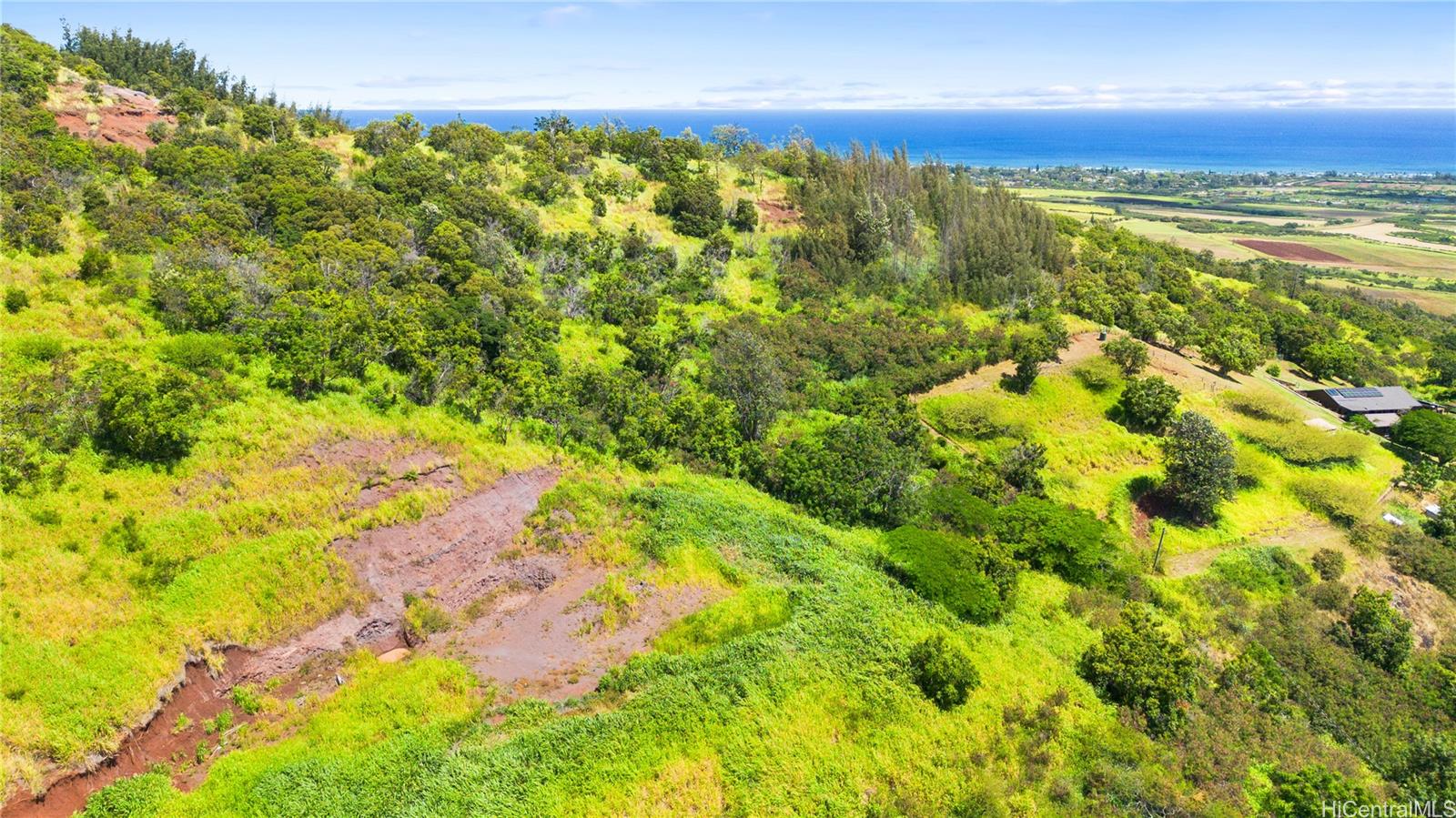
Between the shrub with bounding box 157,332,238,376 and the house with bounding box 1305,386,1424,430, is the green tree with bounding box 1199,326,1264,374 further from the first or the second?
the shrub with bounding box 157,332,238,376

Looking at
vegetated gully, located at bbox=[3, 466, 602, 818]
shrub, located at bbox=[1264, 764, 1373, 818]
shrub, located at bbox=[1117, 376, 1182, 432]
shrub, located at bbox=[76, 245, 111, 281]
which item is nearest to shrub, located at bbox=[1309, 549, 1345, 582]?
shrub, located at bbox=[1117, 376, 1182, 432]

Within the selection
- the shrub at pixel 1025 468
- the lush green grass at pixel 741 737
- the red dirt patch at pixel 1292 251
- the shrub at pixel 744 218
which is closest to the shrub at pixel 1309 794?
the lush green grass at pixel 741 737

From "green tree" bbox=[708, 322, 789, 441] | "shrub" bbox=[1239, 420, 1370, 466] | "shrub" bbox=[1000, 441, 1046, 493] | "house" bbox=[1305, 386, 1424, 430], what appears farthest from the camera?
"house" bbox=[1305, 386, 1424, 430]

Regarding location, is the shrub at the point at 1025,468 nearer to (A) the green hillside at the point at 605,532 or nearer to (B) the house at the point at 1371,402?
(A) the green hillside at the point at 605,532

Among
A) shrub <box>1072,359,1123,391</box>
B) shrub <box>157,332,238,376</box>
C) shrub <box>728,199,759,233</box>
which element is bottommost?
shrub <box>1072,359,1123,391</box>

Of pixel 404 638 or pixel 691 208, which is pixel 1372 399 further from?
pixel 404 638

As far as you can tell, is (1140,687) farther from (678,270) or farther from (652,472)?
(678,270)
